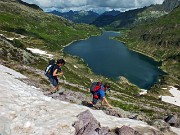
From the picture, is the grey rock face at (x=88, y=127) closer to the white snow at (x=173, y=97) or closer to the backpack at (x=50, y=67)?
the backpack at (x=50, y=67)

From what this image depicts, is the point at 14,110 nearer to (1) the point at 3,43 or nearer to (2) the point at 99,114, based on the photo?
(2) the point at 99,114

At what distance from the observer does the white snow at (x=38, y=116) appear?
2209cm

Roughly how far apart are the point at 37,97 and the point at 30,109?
174 inches

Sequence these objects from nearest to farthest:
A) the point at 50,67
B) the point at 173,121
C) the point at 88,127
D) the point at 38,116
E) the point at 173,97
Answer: the point at 88,127 → the point at 38,116 → the point at 173,121 → the point at 50,67 → the point at 173,97

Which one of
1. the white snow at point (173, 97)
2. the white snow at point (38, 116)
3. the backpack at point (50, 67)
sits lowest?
the white snow at point (173, 97)

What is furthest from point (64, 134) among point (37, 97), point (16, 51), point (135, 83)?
point (135, 83)

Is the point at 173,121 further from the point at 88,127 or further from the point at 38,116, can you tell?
the point at 38,116

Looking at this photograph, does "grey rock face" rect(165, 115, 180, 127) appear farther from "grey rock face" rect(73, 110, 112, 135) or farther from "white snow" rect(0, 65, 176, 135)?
"grey rock face" rect(73, 110, 112, 135)

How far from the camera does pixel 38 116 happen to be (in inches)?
958

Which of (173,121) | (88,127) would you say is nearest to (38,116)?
(88,127)

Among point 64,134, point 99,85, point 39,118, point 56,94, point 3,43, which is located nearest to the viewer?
point 64,134

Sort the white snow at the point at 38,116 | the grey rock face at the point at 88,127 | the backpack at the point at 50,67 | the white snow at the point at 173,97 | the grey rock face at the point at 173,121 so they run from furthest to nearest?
1. the white snow at the point at 173,97
2. the backpack at the point at 50,67
3. the grey rock face at the point at 173,121
4. the white snow at the point at 38,116
5. the grey rock face at the point at 88,127

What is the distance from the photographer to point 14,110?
2459 centimetres

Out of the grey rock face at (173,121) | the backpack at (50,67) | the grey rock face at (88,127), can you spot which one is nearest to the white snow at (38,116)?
the grey rock face at (88,127)
